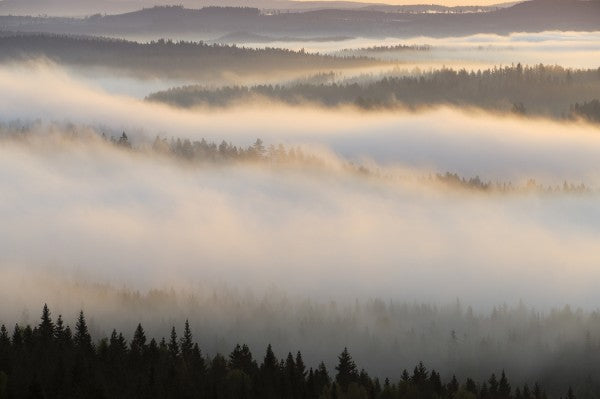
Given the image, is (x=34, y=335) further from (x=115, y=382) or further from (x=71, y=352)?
(x=115, y=382)

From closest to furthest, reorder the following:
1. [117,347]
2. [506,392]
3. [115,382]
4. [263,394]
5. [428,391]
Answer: [115,382], [263,394], [117,347], [428,391], [506,392]

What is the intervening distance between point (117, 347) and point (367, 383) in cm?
3915

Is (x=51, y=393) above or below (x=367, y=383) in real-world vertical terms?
above

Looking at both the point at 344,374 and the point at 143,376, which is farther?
the point at 344,374

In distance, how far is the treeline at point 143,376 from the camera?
352ft

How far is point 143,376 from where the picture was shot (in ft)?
396

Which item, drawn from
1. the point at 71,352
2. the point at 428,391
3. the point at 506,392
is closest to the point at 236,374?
the point at 71,352

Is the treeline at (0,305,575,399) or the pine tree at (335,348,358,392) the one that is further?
the pine tree at (335,348,358,392)

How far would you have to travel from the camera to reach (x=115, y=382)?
113m

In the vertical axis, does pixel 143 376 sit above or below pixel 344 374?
above

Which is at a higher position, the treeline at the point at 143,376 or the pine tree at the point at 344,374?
the treeline at the point at 143,376

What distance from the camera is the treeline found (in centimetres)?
10719

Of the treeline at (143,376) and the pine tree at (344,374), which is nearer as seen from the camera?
the treeline at (143,376)

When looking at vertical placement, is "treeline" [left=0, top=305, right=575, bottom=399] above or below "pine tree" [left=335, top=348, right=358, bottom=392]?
above
